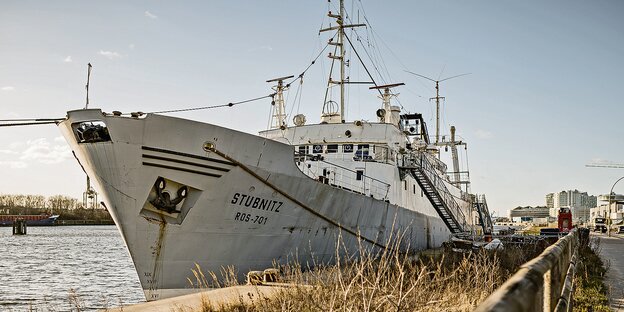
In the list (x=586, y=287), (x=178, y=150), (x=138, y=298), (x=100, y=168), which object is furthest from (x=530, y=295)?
(x=138, y=298)

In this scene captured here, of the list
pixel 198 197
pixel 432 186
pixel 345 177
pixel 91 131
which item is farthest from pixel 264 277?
pixel 432 186

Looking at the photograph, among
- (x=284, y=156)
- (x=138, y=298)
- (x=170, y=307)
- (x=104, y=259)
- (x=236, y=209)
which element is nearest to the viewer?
(x=170, y=307)

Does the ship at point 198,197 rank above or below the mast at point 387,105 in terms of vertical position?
below

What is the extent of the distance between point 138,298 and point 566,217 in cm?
3020

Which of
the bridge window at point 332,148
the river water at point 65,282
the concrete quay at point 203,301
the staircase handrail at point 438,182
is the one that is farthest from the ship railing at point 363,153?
the concrete quay at point 203,301

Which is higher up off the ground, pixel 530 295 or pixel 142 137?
pixel 142 137

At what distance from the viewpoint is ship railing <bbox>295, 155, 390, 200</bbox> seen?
1869cm

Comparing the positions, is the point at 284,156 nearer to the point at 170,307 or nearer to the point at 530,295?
the point at 170,307

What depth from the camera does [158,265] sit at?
40.8 ft

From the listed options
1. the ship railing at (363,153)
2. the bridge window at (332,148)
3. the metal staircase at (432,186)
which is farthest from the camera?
the metal staircase at (432,186)

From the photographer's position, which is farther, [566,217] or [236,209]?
[566,217]

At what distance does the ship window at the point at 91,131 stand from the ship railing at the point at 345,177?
7664mm

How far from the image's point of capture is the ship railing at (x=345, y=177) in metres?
18.7

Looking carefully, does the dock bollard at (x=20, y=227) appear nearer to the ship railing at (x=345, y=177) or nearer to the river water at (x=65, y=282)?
the river water at (x=65, y=282)
